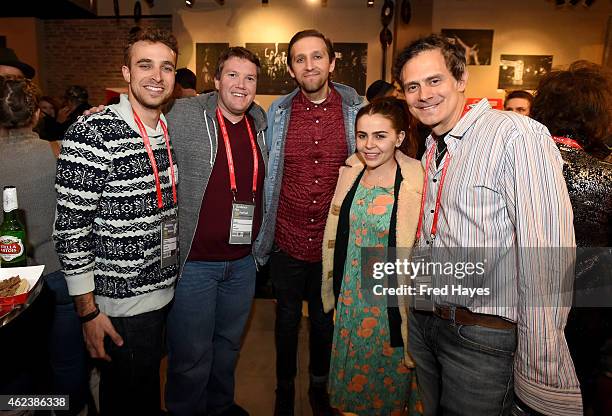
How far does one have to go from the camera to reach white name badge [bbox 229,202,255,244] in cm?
203

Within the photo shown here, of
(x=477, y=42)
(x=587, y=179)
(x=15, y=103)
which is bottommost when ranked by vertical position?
(x=587, y=179)

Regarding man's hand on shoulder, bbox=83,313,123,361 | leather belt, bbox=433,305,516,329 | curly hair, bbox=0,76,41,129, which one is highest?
curly hair, bbox=0,76,41,129

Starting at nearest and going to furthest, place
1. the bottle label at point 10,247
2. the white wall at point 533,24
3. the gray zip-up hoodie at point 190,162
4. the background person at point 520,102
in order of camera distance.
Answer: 1. the bottle label at point 10,247
2. the gray zip-up hoodie at point 190,162
3. the background person at point 520,102
4. the white wall at point 533,24

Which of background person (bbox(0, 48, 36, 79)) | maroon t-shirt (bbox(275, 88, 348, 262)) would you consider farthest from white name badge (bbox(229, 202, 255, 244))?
background person (bbox(0, 48, 36, 79))

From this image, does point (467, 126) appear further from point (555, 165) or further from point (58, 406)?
point (58, 406)

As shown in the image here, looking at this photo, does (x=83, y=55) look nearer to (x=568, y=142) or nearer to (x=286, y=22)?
(x=286, y=22)

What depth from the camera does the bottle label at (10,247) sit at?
153 cm

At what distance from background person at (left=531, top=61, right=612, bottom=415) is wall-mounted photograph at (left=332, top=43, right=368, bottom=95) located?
20.7 feet

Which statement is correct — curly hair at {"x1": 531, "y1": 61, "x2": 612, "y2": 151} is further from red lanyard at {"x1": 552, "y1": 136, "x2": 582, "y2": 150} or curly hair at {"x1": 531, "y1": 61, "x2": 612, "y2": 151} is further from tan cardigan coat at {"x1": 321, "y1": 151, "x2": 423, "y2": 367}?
tan cardigan coat at {"x1": 321, "y1": 151, "x2": 423, "y2": 367}

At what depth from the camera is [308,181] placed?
2.28 metres

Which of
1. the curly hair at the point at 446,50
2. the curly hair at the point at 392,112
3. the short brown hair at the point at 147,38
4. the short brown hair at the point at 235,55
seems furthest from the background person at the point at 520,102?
the short brown hair at the point at 147,38

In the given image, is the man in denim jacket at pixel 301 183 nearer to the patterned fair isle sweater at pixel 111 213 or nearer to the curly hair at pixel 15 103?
the patterned fair isle sweater at pixel 111 213

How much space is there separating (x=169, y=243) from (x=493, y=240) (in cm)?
128

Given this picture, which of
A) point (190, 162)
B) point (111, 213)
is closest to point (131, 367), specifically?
point (111, 213)
